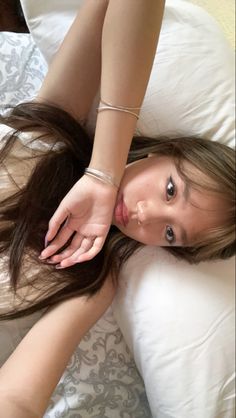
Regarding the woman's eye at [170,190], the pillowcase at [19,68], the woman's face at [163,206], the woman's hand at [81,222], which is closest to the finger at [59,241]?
the woman's hand at [81,222]

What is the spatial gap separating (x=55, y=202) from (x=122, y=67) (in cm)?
31

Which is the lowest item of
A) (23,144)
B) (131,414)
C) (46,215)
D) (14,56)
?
(131,414)

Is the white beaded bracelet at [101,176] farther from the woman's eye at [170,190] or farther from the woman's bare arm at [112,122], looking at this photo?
the woman's eye at [170,190]

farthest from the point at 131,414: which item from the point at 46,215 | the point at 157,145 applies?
the point at 157,145

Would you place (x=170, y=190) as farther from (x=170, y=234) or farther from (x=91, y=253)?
(x=91, y=253)

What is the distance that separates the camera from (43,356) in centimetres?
90

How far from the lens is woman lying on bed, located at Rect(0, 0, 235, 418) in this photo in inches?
37.2

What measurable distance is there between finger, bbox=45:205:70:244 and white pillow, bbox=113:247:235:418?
20cm

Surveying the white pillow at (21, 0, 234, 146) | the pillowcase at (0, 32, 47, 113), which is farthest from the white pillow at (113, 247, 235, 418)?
the pillowcase at (0, 32, 47, 113)

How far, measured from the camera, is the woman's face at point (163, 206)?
3.16 ft

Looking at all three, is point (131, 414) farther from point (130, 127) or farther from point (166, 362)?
point (130, 127)

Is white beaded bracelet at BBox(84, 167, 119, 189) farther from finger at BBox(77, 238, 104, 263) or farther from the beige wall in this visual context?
the beige wall

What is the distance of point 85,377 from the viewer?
102 centimetres

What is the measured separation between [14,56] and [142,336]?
2.35 feet
